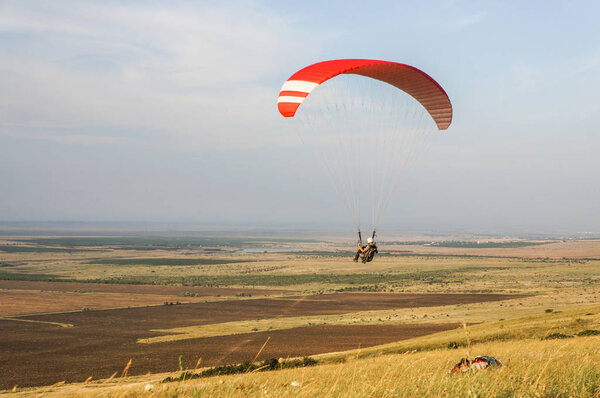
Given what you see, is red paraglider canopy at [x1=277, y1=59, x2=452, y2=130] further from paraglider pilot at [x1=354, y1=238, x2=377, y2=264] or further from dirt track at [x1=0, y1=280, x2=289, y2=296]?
dirt track at [x1=0, y1=280, x2=289, y2=296]

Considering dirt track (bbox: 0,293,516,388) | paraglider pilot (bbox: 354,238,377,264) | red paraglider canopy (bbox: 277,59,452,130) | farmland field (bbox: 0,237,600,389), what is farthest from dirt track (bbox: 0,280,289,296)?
paraglider pilot (bbox: 354,238,377,264)

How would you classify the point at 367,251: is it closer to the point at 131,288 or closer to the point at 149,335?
the point at 149,335

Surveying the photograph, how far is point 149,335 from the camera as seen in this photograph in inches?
1884

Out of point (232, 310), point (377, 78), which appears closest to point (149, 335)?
point (232, 310)

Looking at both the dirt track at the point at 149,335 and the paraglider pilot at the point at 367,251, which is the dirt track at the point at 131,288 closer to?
the dirt track at the point at 149,335

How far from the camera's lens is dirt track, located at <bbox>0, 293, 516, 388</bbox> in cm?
3434

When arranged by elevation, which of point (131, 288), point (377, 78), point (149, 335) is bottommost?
point (131, 288)

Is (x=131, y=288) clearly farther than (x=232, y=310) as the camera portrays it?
Yes

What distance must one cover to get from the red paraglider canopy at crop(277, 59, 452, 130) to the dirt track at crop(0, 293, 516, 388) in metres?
21.0

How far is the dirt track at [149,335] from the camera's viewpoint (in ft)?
113

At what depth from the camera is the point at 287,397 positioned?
4.49 meters

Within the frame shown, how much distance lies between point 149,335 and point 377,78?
36.5 meters

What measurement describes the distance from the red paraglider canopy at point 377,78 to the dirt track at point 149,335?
2098 centimetres

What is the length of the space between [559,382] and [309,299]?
72.2m
